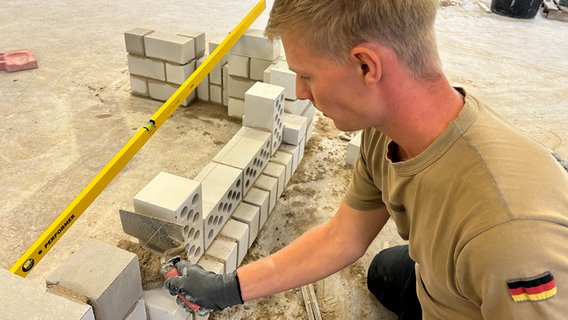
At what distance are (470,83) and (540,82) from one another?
1056mm

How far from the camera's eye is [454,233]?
126 cm

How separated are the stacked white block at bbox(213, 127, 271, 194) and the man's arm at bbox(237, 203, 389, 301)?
1.03 metres

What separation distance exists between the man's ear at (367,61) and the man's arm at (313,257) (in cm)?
80

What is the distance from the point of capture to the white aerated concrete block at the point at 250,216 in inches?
112

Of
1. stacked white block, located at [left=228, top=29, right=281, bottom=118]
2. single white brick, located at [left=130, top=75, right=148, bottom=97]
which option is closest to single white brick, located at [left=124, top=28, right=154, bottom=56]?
single white brick, located at [left=130, top=75, right=148, bottom=97]

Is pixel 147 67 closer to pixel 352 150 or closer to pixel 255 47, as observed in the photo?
pixel 255 47

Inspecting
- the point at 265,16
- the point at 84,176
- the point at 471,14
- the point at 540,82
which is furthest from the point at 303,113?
the point at 471,14

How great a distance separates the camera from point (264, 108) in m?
3.16

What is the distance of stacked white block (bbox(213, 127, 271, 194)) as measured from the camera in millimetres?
2934

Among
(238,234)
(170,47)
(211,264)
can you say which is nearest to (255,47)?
(170,47)

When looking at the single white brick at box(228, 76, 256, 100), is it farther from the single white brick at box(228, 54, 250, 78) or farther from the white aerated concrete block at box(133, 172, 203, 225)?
the white aerated concrete block at box(133, 172, 203, 225)

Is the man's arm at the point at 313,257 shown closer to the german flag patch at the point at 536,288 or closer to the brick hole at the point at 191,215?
the brick hole at the point at 191,215

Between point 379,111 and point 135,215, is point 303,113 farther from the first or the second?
point 379,111

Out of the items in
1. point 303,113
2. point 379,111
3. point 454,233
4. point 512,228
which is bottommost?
point 303,113
